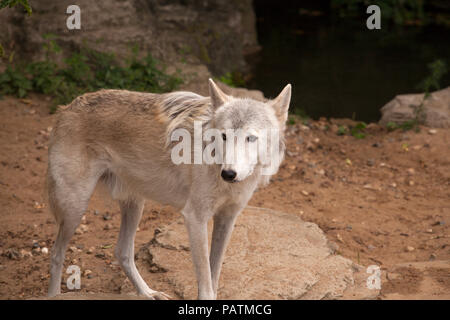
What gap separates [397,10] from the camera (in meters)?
16.1

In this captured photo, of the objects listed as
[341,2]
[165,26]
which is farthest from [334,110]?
[341,2]

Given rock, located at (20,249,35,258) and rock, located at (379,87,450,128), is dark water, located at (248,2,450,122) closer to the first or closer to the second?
rock, located at (379,87,450,128)

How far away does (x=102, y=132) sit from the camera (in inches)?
177

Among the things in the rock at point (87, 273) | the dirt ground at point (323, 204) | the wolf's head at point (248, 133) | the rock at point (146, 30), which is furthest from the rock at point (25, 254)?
the rock at point (146, 30)

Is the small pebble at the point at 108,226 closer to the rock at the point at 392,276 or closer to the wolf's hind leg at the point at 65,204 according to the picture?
the wolf's hind leg at the point at 65,204

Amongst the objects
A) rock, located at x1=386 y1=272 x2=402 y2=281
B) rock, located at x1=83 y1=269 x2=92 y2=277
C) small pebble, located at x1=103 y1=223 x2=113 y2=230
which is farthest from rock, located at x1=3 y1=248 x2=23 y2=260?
rock, located at x1=386 y1=272 x2=402 y2=281

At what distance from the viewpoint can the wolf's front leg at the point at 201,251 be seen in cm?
409

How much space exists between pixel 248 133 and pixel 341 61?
980cm

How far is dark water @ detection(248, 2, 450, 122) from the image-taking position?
10742mm

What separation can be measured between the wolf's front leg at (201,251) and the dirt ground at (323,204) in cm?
65

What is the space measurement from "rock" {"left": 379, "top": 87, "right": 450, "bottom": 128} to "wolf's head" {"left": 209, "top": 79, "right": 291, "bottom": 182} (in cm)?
561

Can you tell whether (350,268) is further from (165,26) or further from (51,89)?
(165,26)

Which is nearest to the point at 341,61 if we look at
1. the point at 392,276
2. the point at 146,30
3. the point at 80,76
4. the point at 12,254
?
the point at 146,30

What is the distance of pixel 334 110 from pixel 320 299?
633 cm
